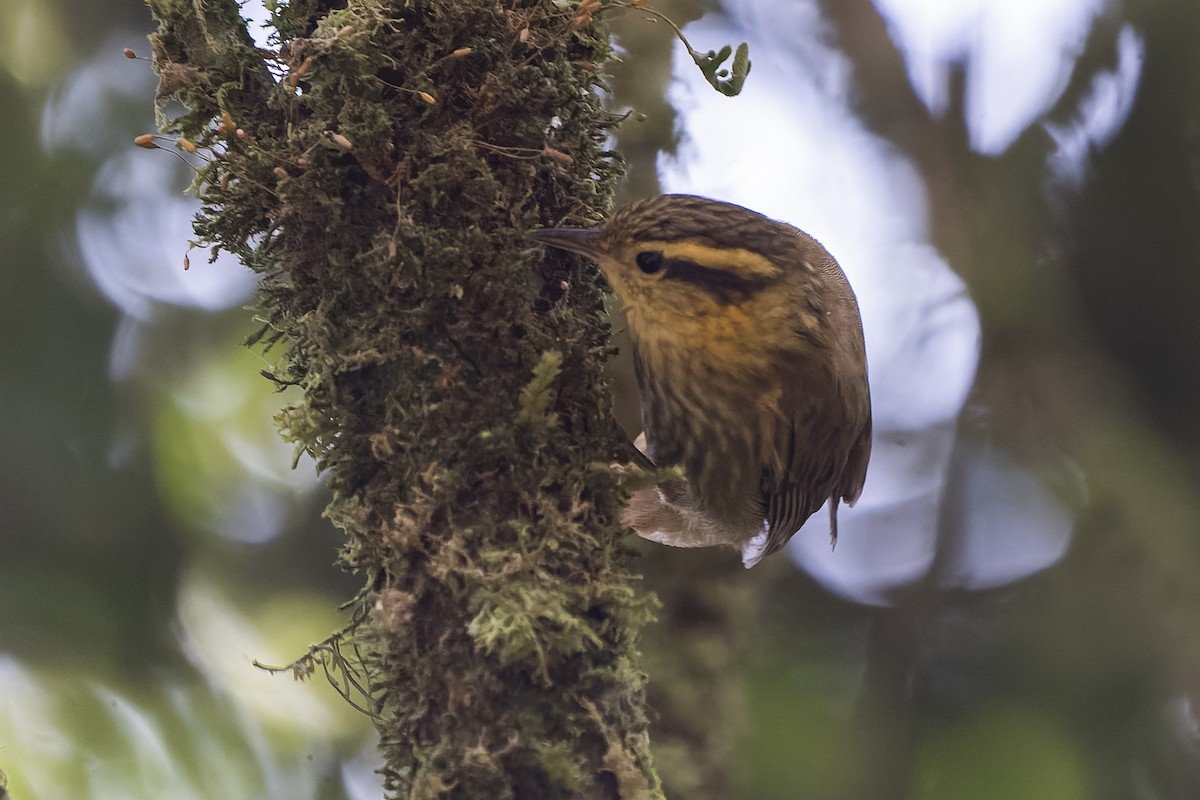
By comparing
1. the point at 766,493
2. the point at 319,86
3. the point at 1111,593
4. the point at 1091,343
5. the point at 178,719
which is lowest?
the point at 1111,593

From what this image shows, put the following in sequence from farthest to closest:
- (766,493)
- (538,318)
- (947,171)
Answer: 1. (947,171)
2. (766,493)
3. (538,318)

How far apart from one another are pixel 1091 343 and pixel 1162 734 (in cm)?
158

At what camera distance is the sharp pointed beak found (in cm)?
206

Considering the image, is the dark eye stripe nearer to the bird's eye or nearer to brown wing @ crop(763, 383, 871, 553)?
the bird's eye

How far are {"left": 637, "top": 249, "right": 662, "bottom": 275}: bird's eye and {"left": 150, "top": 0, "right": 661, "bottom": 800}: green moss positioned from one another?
27 centimetres

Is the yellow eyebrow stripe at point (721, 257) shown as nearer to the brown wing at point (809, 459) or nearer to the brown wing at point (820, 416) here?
the brown wing at point (820, 416)

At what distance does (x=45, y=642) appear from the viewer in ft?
11.3

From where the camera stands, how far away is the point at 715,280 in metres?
2.49

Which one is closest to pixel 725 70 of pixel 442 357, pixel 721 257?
pixel 721 257

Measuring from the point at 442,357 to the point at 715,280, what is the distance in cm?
88

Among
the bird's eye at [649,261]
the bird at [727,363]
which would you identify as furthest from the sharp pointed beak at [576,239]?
the bird's eye at [649,261]

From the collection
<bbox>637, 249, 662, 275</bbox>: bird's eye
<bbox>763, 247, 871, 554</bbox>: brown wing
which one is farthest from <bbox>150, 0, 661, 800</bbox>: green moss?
<bbox>763, 247, 871, 554</bbox>: brown wing

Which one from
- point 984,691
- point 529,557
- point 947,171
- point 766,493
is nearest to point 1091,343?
point 947,171

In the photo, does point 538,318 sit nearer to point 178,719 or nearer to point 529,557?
point 529,557
